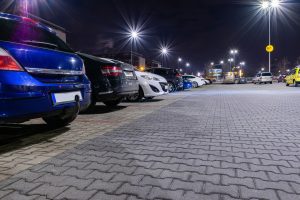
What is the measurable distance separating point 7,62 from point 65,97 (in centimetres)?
116

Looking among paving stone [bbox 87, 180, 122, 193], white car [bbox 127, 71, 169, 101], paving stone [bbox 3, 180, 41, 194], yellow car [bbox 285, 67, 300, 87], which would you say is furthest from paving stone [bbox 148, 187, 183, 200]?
yellow car [bbox 285, 67, 300, 87]

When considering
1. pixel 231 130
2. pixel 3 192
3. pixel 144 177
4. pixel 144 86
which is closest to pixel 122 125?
pixel 231 130

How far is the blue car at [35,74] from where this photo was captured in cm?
366

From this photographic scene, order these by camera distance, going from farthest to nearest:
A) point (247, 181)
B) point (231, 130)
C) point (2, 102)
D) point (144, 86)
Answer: point (144, 86), point (231, 130), point (2, 102), point (247, 181)

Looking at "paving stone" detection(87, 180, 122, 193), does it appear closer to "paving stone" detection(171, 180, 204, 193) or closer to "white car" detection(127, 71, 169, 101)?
"paving stone" detection(171, 180, 204, 193)

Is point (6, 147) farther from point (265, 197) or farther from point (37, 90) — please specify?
point (265, 197)

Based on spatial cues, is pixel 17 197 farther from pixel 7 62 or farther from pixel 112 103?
pixel 112 103

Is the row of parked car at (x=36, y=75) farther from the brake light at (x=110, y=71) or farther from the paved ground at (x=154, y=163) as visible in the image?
the brake light at (x=110, y=71)

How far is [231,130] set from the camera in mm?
Result: 5430

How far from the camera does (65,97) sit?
183 inches

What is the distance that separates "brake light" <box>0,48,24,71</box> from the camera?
3.60 meters

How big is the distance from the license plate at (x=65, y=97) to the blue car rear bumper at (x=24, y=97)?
Result: 60 millimetres

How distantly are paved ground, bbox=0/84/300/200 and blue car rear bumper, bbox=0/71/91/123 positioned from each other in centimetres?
51

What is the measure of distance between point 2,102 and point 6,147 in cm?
94
